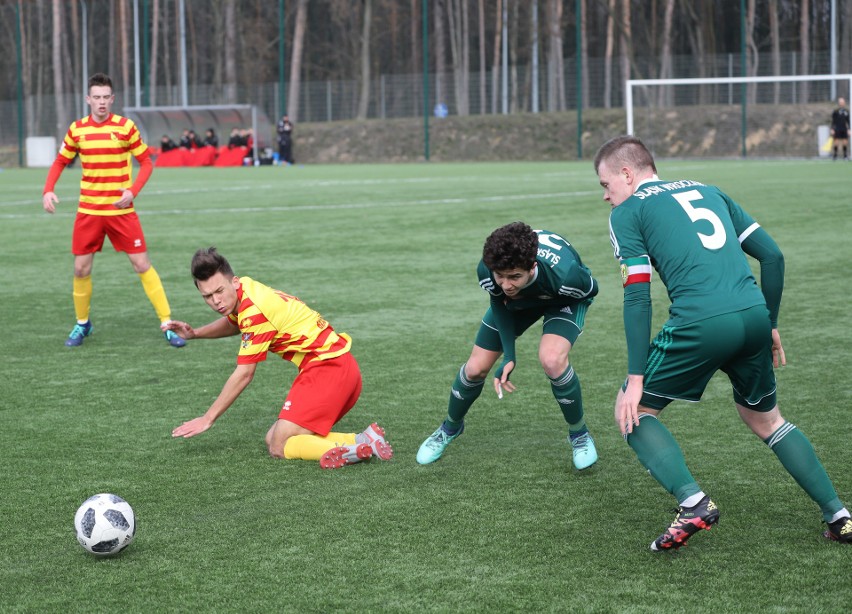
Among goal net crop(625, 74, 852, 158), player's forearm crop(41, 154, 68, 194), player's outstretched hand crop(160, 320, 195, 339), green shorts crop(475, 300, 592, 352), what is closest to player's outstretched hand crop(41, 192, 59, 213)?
player's forearm crop(41, 154, 68, 194)

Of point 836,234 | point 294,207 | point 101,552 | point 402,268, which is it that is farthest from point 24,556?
point 294,207

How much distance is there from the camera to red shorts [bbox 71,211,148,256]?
8.86 m

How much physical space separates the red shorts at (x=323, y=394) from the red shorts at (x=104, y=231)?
11.9 feet

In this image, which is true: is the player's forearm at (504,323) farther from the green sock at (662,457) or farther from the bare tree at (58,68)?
the bare tree at (58,68)

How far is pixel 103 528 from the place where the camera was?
4.16 meters

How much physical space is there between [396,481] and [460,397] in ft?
1.94

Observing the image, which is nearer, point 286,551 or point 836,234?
point 286,551

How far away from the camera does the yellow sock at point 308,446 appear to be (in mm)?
5496

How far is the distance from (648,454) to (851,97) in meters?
36.3

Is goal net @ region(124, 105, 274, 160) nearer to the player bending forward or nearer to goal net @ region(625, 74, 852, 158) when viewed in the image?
goal net @ region(625, 74, 852, 158)

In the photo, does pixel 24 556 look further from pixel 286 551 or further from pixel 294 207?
pixel 294 207

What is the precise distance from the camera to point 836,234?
14.6 metres

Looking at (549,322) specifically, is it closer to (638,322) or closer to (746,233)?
(746,233)

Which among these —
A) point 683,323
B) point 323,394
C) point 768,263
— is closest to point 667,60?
point 323,394
